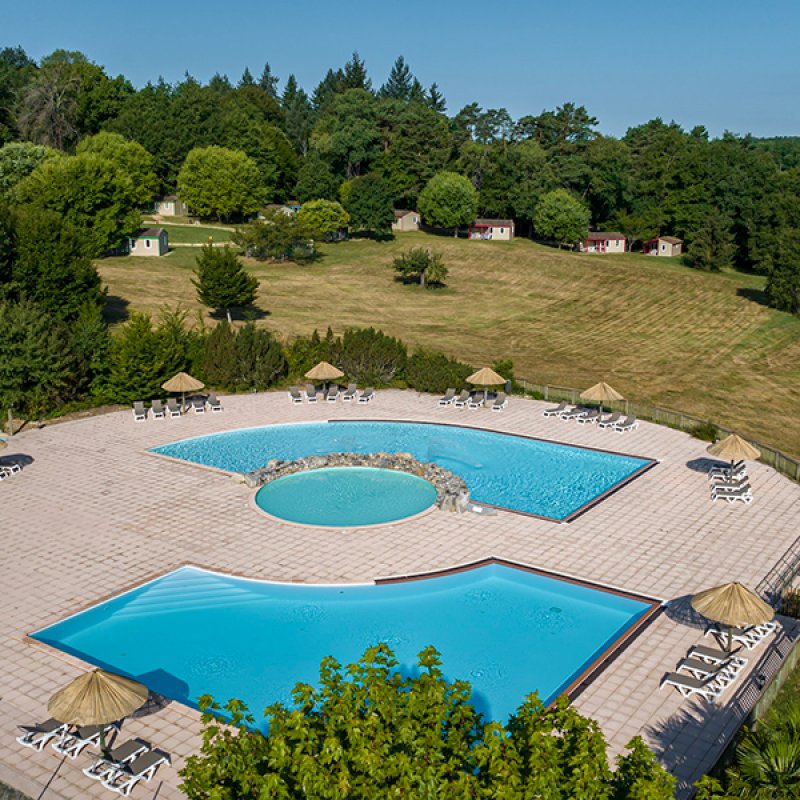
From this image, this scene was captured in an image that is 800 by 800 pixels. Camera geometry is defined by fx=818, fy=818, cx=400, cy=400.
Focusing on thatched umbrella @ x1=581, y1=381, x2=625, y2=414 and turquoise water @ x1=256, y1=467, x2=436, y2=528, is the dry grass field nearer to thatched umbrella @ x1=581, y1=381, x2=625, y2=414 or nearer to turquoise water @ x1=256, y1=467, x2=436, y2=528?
thatched umbrella @ x1=581, y1=381, x2=625, y2=414

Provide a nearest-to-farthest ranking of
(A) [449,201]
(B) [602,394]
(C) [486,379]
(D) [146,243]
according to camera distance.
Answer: (B) [602,394] → (C) [486,379] → (D) [146,243] → (A) [449,201]

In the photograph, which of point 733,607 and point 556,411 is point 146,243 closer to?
point 556,411

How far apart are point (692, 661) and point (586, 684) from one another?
208cm

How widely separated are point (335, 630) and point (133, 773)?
545 cm

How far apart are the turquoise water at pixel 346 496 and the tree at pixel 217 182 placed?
6137 centimetres

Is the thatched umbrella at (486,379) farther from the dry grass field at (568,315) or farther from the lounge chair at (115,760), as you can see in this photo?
the lounge chair at (115,760)

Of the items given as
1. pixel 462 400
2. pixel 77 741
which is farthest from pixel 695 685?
pixel 462 400

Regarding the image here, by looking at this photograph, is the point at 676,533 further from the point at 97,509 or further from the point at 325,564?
the point at 97,509

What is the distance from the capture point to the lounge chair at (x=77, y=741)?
40.6ft

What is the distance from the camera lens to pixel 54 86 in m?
90.8

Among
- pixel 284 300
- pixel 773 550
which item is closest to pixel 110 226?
pixel 284 300

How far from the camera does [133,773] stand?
11.7 meters

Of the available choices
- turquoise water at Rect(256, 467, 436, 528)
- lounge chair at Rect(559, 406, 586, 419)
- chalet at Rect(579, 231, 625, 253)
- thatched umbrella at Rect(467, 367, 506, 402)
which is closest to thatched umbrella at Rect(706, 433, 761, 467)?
lounge chair at Rect(559, 406, 586, 419)

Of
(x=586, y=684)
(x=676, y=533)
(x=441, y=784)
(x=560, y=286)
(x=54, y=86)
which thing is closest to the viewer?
(x=441, y=784)
